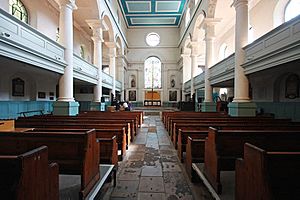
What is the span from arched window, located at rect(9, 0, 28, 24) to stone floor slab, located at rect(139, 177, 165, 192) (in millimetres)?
9813

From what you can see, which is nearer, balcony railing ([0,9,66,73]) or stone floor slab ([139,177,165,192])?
stone floor slab ([139,177,165,192])

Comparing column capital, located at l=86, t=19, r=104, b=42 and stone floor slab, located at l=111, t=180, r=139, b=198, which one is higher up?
column capital, located at l=86, t=19, r=104, b=42

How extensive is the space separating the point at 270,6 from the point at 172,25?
53.9 ft

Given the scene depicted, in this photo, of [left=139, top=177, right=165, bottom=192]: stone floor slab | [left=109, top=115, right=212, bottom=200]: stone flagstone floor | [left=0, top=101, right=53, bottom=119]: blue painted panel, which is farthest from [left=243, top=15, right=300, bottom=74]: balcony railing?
[left=0, top=101, right=53, bottom=119]: blue painted panel

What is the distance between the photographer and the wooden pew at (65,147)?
2602 mm

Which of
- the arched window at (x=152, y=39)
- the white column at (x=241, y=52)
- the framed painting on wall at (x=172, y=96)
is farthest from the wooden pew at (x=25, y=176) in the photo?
the arched window at (x=152, y=39)

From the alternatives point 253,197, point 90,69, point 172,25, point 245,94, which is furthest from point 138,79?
point 253,197

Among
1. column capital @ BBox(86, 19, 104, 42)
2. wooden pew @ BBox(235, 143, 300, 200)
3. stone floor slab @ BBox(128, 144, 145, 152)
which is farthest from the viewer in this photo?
column capital @ BBox(86, 19, 104, 42)

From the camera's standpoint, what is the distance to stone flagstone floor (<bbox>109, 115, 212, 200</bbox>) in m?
2.99

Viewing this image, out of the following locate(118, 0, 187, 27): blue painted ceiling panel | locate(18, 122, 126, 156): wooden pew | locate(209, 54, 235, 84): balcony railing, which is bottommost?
locate(18, 122, 126, 156): wooden pew

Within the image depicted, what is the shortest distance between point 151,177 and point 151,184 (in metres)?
0.30

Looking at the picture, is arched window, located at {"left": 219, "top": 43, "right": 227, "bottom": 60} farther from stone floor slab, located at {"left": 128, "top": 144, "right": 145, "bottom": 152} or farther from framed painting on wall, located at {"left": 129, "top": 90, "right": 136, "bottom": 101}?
stone floor slab, located at {"left": 128, "top": 144, "right": 145, "bottom": 152}

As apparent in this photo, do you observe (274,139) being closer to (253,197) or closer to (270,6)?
(253,197)

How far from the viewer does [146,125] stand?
36.6 feet
